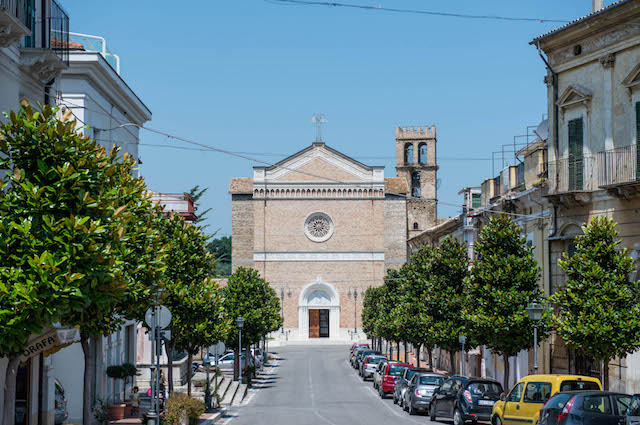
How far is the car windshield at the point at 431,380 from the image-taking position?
91.0 ft

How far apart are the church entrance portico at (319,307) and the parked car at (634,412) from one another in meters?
70.5

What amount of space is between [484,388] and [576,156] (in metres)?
7.84

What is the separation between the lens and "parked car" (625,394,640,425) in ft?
44.9

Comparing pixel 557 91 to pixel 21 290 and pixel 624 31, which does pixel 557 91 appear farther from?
pixel 21 290

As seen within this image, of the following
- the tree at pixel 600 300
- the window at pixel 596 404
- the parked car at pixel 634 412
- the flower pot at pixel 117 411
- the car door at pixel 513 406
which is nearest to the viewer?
the parked car at pixel 634 412

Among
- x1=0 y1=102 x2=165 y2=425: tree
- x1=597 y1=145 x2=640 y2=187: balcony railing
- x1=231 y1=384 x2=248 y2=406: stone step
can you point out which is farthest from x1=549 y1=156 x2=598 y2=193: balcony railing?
x1=0 y1=102 x2=165 y2=425: tree

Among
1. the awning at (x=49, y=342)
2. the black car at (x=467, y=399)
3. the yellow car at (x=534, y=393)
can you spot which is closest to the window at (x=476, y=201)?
the black car at (x=467, y=399)

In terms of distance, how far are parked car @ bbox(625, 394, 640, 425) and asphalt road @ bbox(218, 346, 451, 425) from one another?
10.9m

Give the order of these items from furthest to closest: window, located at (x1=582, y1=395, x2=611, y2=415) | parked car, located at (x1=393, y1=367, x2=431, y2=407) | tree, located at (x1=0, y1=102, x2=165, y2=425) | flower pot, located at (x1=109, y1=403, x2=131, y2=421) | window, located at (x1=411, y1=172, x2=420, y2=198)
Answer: window, located at (x1=411, y1=172, x2=420, y2=198), parked car, located at (x1=393, y1=367, x2=431, y2=407), flower pot, located at (x1=109, y1=403, x2=131, y2=421), window, located at (x1=582, y1=395, x2=611, y2=415), tree, located at (x1=0, y1=102, x2=165, y2=425)

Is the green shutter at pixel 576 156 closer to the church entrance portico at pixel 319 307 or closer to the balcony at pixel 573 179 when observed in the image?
the balcony at pixel 573 179

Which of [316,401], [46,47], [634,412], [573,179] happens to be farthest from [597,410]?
[316,401]

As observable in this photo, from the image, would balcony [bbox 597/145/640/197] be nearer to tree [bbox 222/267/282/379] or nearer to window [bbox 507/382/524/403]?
window [bbox 507/382/524/403]

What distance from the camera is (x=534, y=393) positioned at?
1856 cm

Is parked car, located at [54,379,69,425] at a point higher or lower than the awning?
lower
